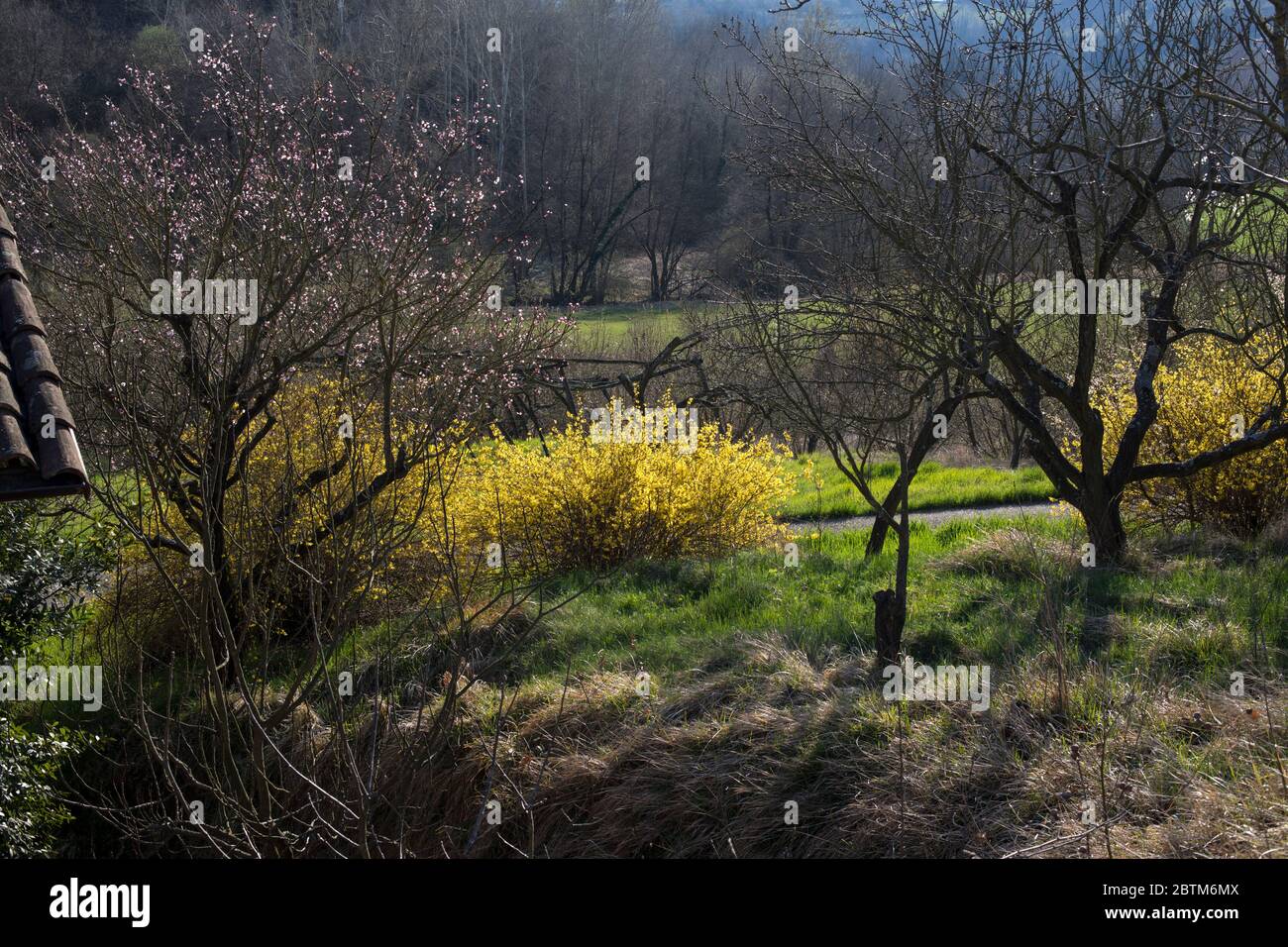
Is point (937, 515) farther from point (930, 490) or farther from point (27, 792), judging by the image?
point (27, 792)

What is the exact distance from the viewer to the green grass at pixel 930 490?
12609 millimetres

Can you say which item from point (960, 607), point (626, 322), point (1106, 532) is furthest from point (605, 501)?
point (626, 322)

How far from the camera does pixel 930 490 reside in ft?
43.5

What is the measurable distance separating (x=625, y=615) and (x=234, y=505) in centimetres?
273

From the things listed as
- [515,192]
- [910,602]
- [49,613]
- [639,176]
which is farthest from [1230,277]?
[515,192]

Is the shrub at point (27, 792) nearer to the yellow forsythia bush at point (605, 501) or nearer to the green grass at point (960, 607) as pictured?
the green grass at point (960, 607)

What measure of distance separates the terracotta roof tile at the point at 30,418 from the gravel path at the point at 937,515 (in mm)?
8161

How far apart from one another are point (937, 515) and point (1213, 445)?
3585mm

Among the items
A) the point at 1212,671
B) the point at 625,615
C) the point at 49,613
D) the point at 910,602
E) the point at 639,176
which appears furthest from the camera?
the point at 639,176

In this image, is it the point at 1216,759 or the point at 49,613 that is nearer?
the point at 1216,759

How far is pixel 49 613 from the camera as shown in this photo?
6430 mm

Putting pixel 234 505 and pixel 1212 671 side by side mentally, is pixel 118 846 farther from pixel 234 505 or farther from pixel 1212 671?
pixel 1212 671

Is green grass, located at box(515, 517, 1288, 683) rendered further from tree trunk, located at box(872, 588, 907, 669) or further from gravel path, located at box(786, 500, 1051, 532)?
gravel path, located at box(786, 500, 1051, 532)
